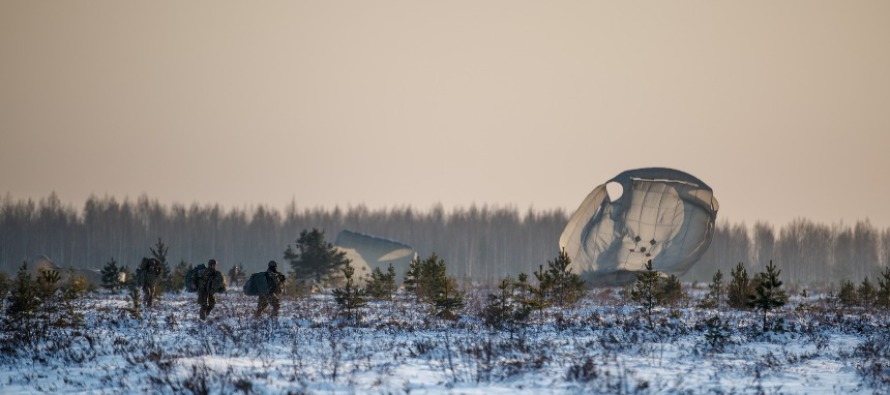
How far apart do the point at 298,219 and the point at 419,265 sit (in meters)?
99.3

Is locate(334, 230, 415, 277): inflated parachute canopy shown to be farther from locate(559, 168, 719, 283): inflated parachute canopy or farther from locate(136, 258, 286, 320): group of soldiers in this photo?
locate(136, 258, 286, 320): group of soldiers

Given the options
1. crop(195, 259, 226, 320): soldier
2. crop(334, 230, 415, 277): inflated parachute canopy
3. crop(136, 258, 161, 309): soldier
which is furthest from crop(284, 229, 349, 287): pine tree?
crop(195, 259, 226, 320): soldier

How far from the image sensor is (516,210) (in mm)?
134250

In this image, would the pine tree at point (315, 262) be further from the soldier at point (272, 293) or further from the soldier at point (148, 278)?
the soldier at point (272, 293)

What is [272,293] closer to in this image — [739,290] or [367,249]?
[739,290]

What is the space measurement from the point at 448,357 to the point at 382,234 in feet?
356

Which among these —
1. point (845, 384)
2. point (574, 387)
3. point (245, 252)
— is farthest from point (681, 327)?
point (245, 252)

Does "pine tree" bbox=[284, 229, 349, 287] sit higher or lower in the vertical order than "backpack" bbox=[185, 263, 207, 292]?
higher

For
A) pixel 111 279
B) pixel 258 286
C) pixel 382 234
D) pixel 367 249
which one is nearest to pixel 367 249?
pixel 367 249

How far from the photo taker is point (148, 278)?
79.2 ft

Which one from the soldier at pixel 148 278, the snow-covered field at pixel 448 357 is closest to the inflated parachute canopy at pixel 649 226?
the snow-covered field at pixel 448 357

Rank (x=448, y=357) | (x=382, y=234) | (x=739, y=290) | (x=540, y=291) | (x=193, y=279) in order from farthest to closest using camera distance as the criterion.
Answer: (x=382, y=234), (x=739, y=290), (x=540, y=291), (x=193, y=279), (x=448, y=357)

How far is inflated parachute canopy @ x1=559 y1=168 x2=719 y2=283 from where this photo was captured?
35000 mm

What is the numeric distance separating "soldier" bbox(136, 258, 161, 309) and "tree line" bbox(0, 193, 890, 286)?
80.9m
